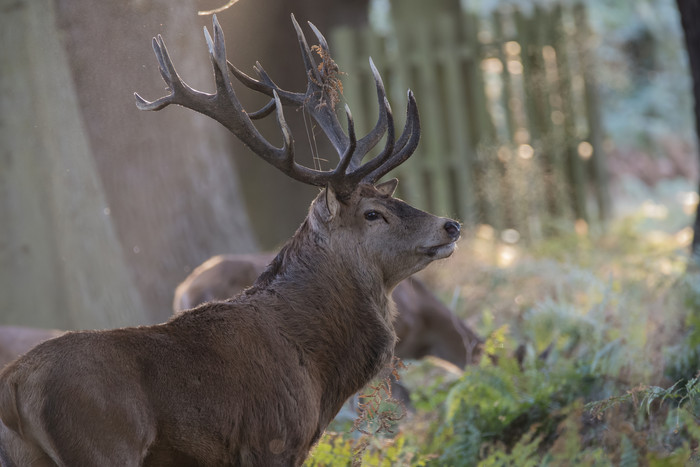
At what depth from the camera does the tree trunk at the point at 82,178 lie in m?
7.96

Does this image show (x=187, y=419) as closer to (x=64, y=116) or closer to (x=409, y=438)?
(x=409, y=438)

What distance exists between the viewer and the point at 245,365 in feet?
13.8

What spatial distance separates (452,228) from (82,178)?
4.39 metres

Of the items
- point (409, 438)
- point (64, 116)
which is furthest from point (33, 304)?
point (409, 438)

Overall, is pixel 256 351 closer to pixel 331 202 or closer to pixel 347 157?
pixel 331 202

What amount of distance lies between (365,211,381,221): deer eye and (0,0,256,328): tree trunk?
11.9 feet

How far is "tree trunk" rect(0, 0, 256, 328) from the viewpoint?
796 cm

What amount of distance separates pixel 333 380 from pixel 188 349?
0.80m

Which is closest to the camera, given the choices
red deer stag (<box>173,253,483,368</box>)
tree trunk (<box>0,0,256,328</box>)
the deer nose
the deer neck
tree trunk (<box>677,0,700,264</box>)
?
the deer neck

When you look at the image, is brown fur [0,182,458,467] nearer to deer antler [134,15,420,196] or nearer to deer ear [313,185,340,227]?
deer ear [313,185,340,227]

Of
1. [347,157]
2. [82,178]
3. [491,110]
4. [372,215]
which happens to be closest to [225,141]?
[82,178]

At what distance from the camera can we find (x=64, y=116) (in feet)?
26.6

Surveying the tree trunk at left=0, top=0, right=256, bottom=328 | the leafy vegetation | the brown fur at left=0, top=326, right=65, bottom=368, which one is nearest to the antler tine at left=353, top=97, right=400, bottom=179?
the leafy vegetation

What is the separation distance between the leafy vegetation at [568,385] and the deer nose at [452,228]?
1.05m
